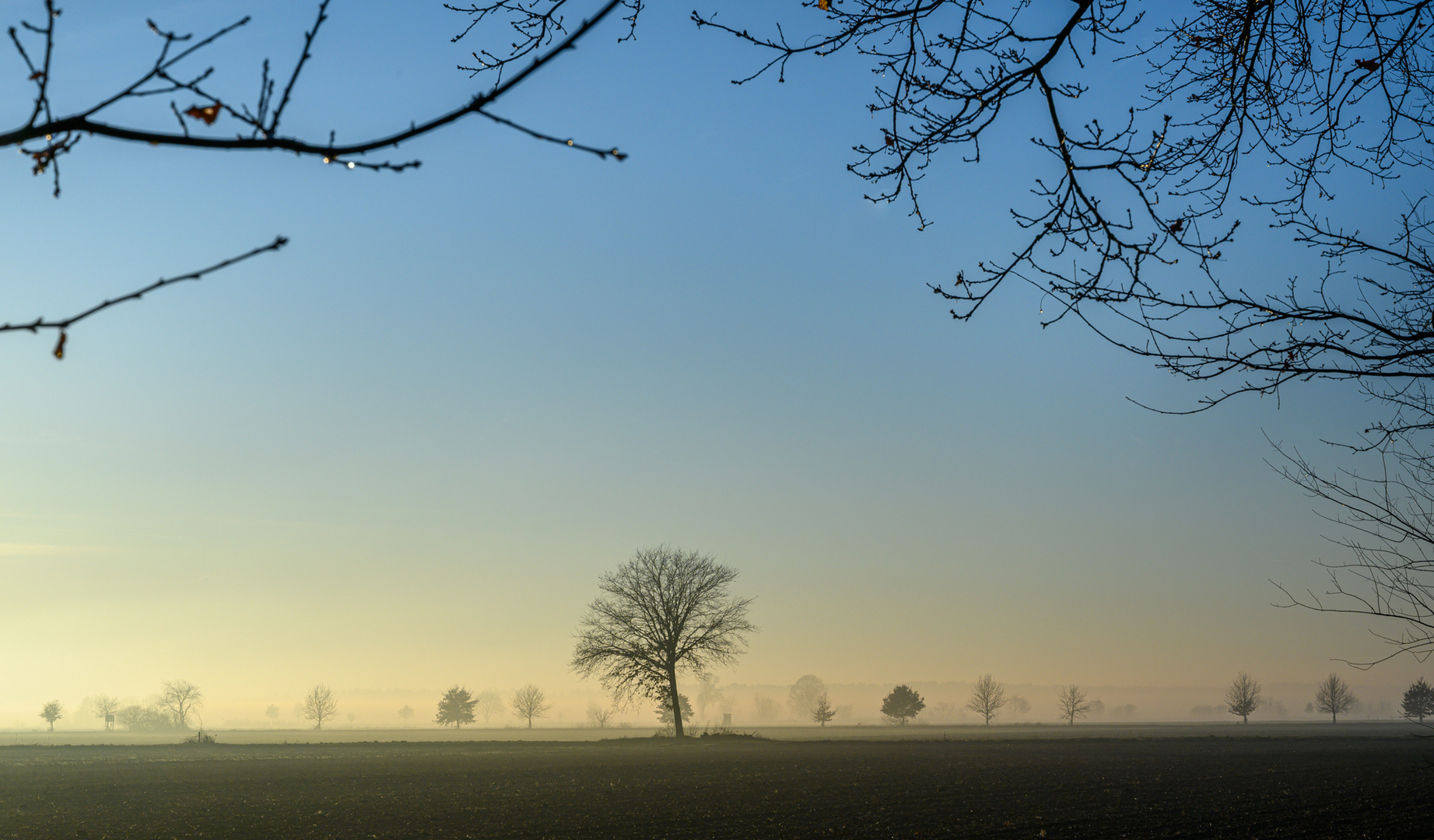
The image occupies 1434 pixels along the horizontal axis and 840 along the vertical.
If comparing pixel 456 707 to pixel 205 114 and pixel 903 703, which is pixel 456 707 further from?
pixel 205 114

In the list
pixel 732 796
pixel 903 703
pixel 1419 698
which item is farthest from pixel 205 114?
pixel 1419 698

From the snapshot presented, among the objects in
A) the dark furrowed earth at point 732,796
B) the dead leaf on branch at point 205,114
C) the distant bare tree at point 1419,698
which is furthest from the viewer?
the distant bare tree at point 1419,698

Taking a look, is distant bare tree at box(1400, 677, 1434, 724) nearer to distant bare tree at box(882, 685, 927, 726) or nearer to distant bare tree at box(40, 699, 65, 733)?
distant bare tree at box(882, 685, 927, 726)

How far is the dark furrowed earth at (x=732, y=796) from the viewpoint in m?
13.2

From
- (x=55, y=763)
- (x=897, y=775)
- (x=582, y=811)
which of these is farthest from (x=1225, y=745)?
(x=55, y=763)

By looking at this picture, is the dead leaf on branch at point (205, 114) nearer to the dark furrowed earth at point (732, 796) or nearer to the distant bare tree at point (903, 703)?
the dark furrowed earth at point (732, 796)

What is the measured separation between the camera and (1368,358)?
11.7 ft

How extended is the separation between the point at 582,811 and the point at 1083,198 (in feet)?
48.8

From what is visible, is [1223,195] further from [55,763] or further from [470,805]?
[55,763]

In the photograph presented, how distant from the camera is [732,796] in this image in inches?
689

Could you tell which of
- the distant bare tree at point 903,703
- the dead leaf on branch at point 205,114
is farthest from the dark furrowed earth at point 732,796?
the distant bare tree at point 903,703

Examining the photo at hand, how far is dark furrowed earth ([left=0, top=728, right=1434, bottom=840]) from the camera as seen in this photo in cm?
1316

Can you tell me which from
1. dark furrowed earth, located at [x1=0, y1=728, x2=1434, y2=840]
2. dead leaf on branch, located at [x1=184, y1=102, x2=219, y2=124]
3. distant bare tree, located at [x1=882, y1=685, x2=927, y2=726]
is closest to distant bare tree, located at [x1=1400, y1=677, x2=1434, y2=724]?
distant bare tree, located at [x1=882, y1=685, x2=927, y2=726]

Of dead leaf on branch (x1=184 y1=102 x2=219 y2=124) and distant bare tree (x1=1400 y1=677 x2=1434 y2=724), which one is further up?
dead leaf on branch (x1=184 y1=102 x2=219 y2=124)
